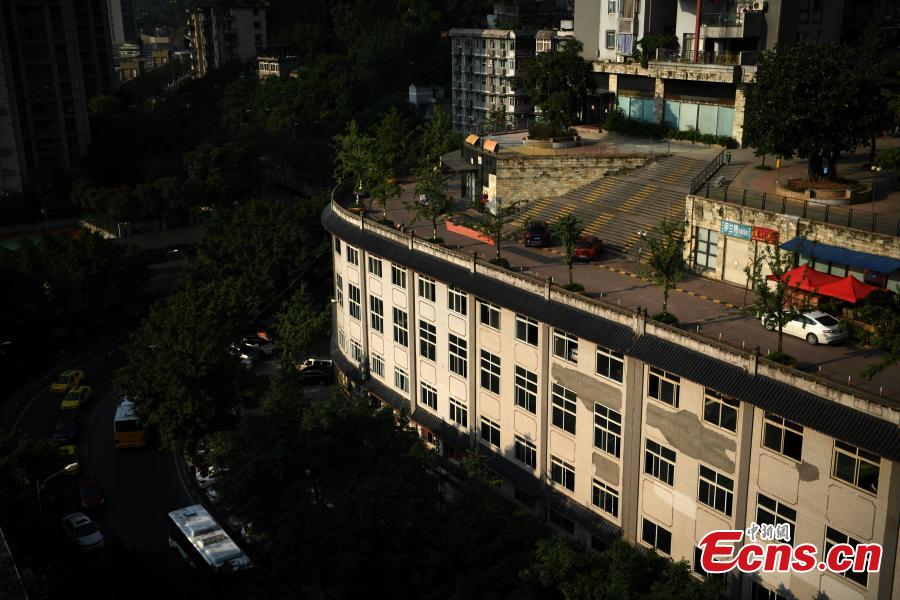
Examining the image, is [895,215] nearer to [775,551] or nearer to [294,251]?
[775,551]

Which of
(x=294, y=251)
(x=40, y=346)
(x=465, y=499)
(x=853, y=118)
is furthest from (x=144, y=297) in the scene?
(x=853, y=118)

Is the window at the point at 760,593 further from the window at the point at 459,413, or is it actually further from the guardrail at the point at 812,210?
the window at the point at 459,413

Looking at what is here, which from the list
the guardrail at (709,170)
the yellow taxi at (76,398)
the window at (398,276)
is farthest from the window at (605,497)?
the yellow taxi at (76,398)

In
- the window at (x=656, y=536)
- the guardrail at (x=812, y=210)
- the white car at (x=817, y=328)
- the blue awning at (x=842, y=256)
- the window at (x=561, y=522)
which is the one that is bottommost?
the window at (x=561, y=522)

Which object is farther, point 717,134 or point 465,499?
point 717,134

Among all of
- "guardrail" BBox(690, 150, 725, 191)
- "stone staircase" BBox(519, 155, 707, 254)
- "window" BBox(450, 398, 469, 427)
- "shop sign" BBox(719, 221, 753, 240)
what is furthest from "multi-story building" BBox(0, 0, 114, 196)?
"shop sign" BBox(719, 221, 753, 240)

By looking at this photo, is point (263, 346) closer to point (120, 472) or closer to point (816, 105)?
point (120, 472)

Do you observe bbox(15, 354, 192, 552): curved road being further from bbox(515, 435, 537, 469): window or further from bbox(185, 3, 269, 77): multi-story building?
bbox(185, 3, 269, 77): multi-story building
